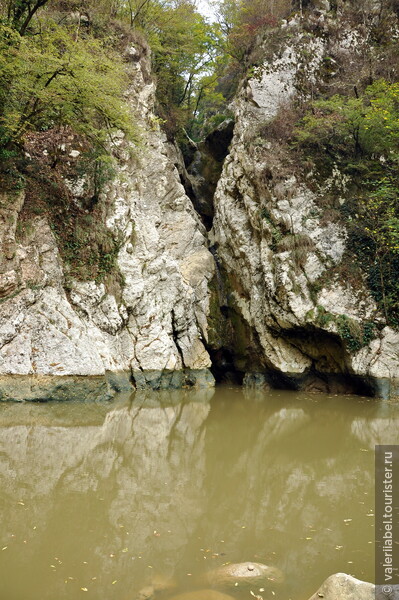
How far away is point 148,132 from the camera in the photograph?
775 inches

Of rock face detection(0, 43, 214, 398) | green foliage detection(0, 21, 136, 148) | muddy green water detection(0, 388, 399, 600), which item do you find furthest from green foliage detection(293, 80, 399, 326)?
green foliage detection(0, 21, 136, 148)

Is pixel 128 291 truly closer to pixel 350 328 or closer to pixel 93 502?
pixel 350 328

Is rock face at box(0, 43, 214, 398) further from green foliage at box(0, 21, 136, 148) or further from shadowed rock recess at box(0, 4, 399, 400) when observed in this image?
green foliage at box(0, 21, 136, 148)

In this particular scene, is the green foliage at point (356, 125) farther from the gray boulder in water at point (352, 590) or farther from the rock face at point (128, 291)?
the gray boulder in water at point (352, 590)

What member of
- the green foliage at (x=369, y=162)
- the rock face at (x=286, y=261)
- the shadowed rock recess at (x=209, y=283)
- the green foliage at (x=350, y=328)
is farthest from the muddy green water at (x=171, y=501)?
the green foliage at (x=369, y=162)

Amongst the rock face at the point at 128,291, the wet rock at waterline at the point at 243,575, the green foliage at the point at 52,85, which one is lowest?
the wet rock at waterline at the point at 243,575

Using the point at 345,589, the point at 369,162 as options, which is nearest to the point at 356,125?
the point at 369,162

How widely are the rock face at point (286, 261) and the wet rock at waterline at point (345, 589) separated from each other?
11.8 metres

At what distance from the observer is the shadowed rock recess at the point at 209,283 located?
37.9 feet

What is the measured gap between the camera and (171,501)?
5137mm

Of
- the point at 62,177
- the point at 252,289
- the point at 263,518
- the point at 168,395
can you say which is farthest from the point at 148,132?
the point at 263,518

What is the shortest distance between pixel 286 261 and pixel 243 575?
13456 mm

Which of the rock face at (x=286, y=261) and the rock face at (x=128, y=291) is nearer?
the rock face at (x=128, y=291)

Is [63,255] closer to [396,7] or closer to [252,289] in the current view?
[252,289]
